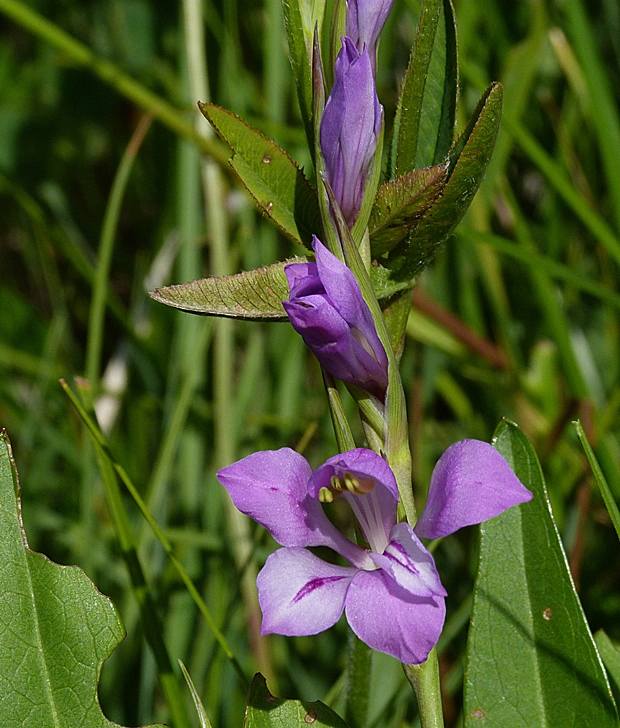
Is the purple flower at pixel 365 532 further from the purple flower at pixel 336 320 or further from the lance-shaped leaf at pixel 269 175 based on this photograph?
the lance-shaped leaf at pixel 269 175

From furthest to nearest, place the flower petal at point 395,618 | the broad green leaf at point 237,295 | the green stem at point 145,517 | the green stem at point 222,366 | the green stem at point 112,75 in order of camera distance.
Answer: the green stem at point 112,75, the green stem at point 222,366, the green stem at point 145,517, the broad green leaf at point 237,295, the flower petal at point 395,618

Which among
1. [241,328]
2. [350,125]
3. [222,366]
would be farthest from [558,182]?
[350,125]

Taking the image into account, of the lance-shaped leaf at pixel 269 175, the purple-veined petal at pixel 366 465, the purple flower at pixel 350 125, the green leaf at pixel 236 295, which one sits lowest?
the purple-veined petal at pixel 366 465

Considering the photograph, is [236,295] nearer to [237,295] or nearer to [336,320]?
[237,295]

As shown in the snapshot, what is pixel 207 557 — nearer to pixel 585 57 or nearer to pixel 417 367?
pixel 417 367

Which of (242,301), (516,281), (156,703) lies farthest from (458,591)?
(242,301)

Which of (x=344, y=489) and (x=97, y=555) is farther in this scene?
(x=97, y=555)

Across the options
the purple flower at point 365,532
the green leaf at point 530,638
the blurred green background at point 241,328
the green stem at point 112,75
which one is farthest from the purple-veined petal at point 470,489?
the green stem at point 112,75
